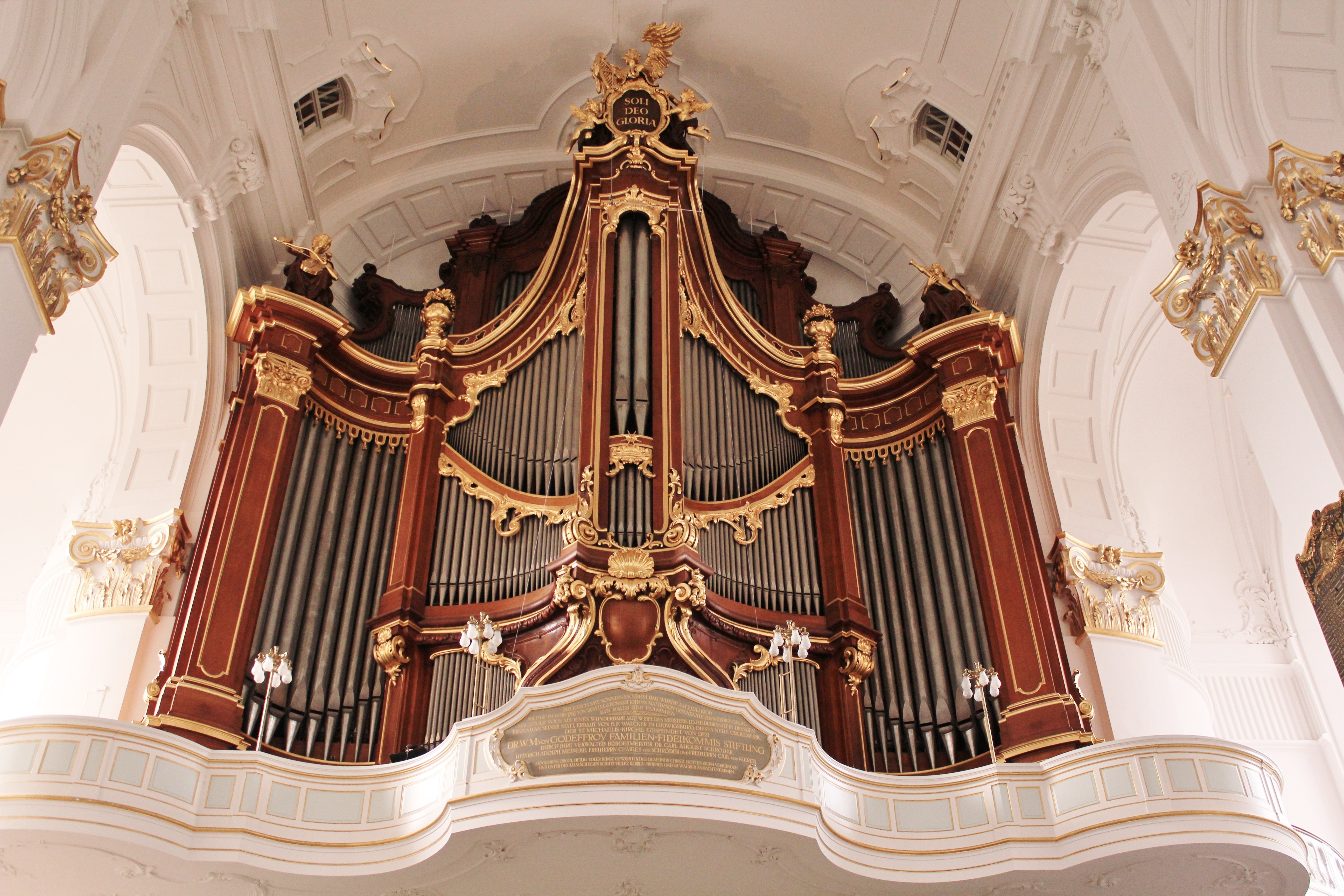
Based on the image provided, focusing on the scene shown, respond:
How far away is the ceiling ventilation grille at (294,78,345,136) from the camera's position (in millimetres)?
14516

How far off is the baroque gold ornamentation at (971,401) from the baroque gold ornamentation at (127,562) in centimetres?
774

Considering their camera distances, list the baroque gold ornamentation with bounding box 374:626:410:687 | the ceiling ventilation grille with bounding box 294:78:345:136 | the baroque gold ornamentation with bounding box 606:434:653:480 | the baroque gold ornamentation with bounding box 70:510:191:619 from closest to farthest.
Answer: the baroque gold ornamentation with bounding box 374:626:410:687 → the baroque gold ornamentation with bounding box 606:434:653:480 → the baroque gold ornamentation with bounding box 70:510:191:619 → the ceiling ventilation grille with bounding box 294:78:345:136

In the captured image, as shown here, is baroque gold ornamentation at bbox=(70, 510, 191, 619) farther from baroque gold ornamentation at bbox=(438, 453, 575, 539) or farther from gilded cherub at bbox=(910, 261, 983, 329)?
gilded cherub at bbox=(910, 261, 983, 329)

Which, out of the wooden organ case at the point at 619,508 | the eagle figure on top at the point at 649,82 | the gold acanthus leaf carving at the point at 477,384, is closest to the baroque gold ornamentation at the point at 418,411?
the wooden organ case at the point at 619,508

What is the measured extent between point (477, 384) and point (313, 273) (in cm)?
223

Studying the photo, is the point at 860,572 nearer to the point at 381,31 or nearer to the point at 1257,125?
the point at 1257,125

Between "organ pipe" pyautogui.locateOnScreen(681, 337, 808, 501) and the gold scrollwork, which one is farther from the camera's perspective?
the gold scrollwork

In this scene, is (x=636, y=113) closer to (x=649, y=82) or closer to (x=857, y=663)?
(x=649, y=82)

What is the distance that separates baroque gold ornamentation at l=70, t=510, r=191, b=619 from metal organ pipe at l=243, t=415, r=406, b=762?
131 centimetres

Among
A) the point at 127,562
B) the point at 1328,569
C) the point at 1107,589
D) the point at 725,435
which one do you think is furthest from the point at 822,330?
the point at 127,562

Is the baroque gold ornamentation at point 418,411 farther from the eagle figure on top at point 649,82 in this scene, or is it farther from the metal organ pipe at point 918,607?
the metal organ pipe at point 918,607

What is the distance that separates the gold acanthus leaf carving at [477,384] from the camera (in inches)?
517

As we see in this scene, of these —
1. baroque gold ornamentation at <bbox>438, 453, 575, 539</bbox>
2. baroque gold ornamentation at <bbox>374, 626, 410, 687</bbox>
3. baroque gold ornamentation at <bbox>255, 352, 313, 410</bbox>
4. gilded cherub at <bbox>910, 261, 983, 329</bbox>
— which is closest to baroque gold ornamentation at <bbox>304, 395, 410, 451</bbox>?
baroque gold ornamentation at <bbox>255, 352, 313, 410</bbox>

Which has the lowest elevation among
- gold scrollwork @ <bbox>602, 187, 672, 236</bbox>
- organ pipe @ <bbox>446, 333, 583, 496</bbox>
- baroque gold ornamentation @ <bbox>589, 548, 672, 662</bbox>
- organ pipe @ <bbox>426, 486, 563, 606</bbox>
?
baroque gold ornamentation @ <bbox>589, 548, 672, 662</bbox>
